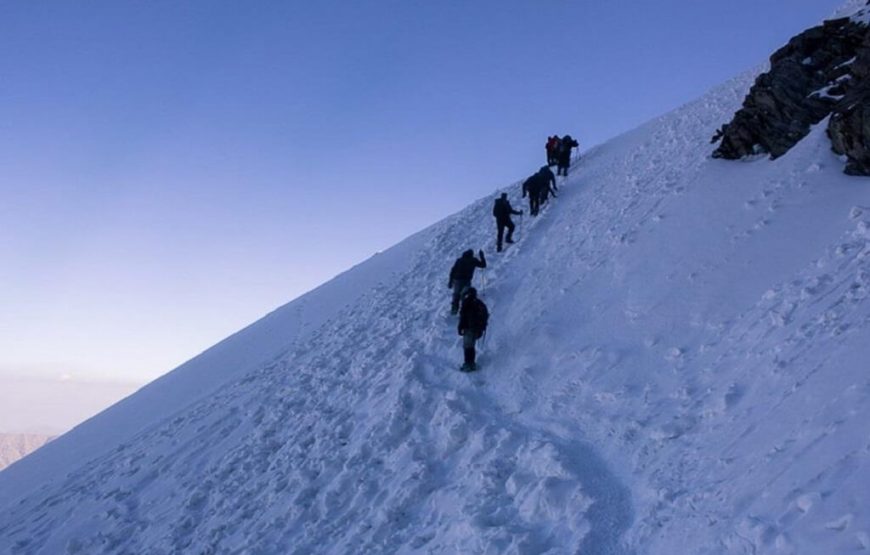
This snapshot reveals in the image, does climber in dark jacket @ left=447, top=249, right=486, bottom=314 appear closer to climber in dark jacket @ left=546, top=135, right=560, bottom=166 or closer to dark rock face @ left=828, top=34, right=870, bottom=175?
dark rock face @ left=828, top=34, right=870, bottom=175

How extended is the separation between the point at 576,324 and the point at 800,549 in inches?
282

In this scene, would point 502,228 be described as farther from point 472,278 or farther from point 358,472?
point 358,472

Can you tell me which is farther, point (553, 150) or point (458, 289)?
point (553, 150)

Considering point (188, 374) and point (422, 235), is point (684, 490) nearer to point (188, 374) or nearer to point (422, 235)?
point (188, 374)

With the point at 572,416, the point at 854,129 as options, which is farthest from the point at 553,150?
the point at 572,416

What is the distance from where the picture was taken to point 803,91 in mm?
15172

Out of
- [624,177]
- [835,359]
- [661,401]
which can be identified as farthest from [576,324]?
[624,177]

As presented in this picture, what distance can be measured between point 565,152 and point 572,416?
16.8 meters

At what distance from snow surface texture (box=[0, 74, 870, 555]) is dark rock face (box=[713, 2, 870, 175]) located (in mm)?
711

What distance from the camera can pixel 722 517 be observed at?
5.68m

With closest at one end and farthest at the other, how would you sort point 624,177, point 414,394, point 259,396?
point 414,394, point 259,396, point 624,177

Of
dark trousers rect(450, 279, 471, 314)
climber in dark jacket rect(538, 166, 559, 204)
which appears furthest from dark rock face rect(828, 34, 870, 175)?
climber in dark jacket rect(538, 166, 559, 204)

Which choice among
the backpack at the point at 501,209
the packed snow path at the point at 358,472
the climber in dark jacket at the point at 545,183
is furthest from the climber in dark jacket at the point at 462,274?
the climber in dark jacket at the point at 545,183

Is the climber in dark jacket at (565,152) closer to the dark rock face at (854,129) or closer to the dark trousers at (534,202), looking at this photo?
the dark trousers at (534,202)
